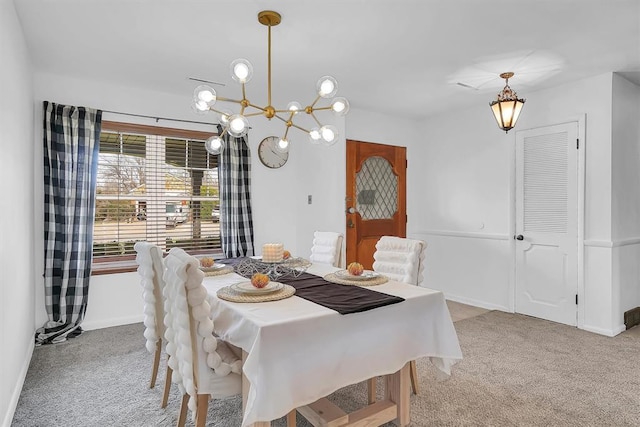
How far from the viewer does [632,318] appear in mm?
3791

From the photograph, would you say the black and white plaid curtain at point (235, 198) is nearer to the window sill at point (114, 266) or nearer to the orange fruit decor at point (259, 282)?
the window sill at point (114, 266)

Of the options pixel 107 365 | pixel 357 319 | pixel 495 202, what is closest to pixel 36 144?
pixel 107 365

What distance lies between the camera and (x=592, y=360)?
9.80 feet

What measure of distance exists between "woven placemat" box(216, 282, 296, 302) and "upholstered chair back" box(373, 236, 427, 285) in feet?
3.09

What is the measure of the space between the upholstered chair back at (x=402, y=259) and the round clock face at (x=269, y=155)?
7.29ft

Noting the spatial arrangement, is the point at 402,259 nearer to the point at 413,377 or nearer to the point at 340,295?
the point at 413,377

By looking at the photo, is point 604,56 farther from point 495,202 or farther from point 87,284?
point 87,284

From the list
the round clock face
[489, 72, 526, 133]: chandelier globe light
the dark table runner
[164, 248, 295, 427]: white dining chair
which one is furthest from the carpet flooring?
the round clock face

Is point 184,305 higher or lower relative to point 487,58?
lower

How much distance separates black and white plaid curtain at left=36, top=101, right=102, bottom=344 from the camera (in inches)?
135

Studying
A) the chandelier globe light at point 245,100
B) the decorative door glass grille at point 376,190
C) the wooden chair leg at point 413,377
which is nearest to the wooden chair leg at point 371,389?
the wooden chair leg at point 413,377

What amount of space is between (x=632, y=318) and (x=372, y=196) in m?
3.04

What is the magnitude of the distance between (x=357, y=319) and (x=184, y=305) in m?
0.77

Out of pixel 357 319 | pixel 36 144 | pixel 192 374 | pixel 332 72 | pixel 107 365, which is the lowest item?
pixel 107 365
